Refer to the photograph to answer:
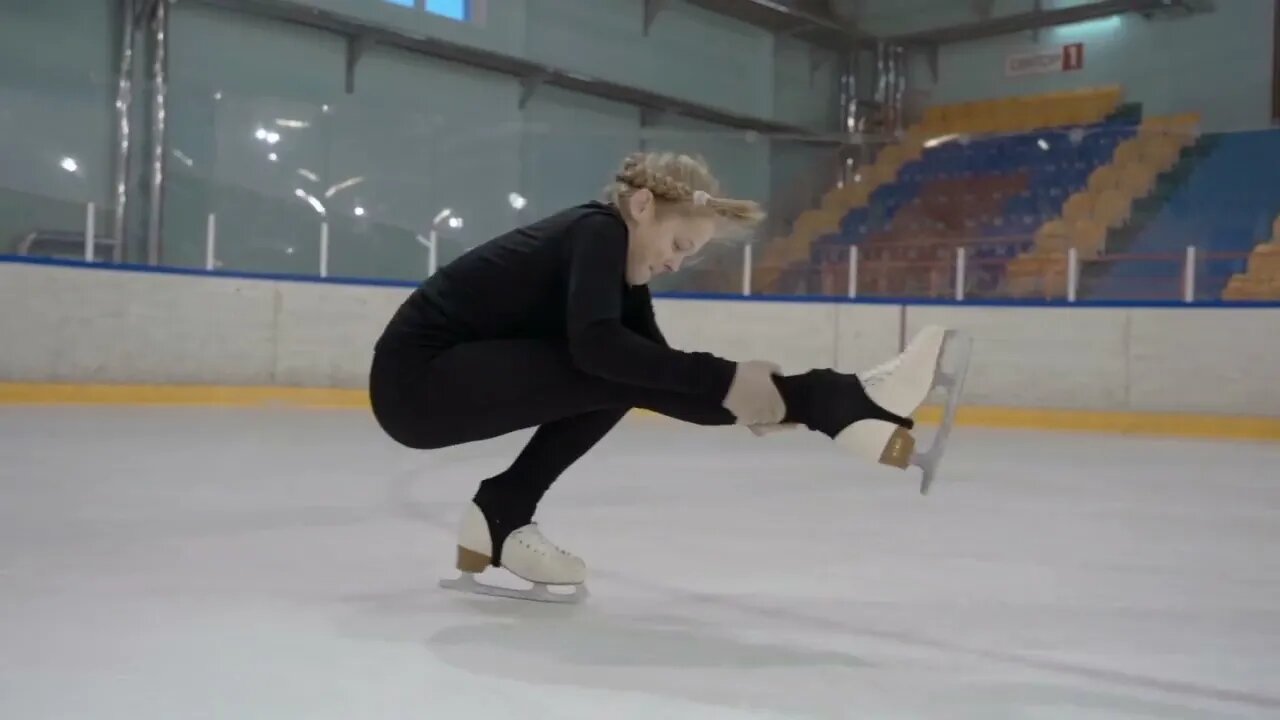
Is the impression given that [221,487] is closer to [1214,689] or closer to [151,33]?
[1214,689]

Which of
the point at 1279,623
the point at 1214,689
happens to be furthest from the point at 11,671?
the point at 1279,623

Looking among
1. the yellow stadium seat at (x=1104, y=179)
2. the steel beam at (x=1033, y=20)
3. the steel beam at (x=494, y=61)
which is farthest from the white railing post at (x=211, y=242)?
the steel beam at (x=1033, y=20)

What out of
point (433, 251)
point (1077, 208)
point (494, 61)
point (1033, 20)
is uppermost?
point (1033, 20)

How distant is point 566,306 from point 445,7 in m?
9.77

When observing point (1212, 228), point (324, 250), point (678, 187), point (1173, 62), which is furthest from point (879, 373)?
point (1173, 62)

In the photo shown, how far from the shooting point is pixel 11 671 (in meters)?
1.15

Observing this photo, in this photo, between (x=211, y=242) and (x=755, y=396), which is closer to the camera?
(x=755, y=396)

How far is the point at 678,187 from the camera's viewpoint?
144 cm

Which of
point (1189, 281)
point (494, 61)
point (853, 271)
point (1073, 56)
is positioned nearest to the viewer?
point (1189, 281)

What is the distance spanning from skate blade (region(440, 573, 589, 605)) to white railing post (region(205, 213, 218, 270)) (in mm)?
5313

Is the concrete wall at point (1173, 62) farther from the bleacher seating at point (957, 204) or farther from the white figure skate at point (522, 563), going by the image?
the white figure skate at point (522, 563)

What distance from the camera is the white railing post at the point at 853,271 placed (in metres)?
6.89

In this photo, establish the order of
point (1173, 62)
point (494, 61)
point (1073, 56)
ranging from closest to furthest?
point (494, 61) < point (1173, 62) < point (1073, 56)

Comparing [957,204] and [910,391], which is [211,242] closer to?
[957,204]
